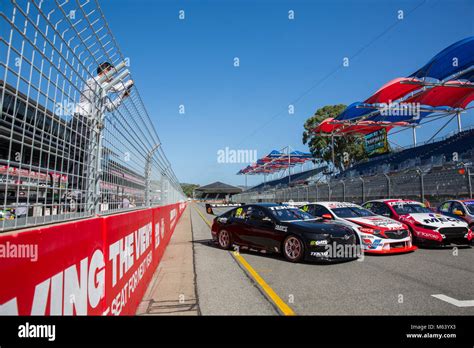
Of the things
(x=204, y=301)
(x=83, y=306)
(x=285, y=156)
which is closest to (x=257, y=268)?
(x=204, y=301)

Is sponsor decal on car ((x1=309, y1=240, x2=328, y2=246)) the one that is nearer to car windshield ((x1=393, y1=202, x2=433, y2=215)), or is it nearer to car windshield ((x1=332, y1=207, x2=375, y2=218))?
car windshield ((x1=332, y1=207, x2=375, y2=218))

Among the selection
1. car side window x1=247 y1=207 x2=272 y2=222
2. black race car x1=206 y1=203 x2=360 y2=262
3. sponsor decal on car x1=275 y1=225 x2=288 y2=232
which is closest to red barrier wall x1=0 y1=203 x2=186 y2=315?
black race car x1=206 y1=203 x2=360 y2=262

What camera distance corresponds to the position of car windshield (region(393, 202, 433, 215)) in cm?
1004

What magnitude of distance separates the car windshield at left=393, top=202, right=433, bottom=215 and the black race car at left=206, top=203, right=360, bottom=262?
9.84ft

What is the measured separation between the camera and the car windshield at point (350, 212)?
9.59 m

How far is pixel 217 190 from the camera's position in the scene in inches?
4478

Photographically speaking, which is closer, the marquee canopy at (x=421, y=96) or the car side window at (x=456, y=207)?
the car side window at (x=456, y=207)

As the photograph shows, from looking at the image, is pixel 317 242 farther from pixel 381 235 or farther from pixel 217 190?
pixel 217 190

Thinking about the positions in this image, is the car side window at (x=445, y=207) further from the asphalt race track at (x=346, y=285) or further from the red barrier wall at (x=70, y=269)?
the red barrier wall at (x=70, y=269)

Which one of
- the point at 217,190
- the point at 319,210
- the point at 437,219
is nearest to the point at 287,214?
the point at 319,210

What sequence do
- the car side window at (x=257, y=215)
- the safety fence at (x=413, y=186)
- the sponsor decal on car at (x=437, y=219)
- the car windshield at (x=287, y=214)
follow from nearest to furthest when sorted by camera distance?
the car windshield at (x=287, y=214) → the car side window at (x=257, y=215) → the sponsor decal on car at (x=437, y=219) → the safety fence at (x=413, y=186)

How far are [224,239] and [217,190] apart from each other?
104219mm

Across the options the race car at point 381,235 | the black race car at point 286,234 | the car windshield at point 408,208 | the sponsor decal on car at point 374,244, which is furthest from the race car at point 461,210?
the black race car at point 286,234
